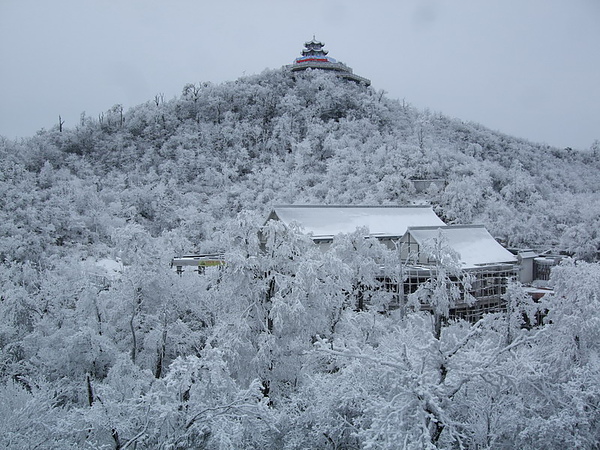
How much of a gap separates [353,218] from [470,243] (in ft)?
20.9

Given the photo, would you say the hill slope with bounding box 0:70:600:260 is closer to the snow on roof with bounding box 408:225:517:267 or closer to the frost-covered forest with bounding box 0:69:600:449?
the frost-covered forest with bounding box 0:69:600:449

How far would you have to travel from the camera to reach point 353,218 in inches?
1004

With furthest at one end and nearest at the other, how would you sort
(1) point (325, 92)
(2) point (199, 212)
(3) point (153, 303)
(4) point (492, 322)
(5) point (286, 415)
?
(1) point (325, 92)
(2) point (199, 212)
(4) point (492, 322)
(3) point (153, 303)
(5) point (286, 415)

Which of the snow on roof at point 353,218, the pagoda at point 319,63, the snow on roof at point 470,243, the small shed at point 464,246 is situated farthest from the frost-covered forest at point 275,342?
the pagoda at point 319,63

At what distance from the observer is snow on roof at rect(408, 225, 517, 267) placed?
70.0 ft

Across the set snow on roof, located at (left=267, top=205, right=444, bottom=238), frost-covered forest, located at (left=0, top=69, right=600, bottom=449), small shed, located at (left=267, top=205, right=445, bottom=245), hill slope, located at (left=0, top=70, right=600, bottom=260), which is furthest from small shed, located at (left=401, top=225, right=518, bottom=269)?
hill slope, located at (left=0, top=70, right=600, bottom=260)

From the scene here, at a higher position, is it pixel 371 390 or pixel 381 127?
pixel 381 127

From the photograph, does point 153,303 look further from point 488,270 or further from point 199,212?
point 199,212

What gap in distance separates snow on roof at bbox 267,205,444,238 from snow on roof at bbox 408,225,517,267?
1.89 m

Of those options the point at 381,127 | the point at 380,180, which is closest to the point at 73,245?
the point at 380,180

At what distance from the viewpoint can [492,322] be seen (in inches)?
641

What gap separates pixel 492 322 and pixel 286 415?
1049cm

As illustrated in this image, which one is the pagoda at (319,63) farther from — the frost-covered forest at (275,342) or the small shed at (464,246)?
the small shed at (464,246)

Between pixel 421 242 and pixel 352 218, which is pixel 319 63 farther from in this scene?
pixel 421 242
